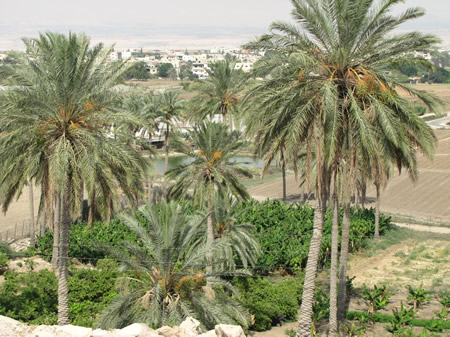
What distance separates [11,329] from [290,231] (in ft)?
61.7

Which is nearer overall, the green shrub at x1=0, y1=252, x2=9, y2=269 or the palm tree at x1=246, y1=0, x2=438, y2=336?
the palm tree at x1=246, y1=0, x2=438, y2=336

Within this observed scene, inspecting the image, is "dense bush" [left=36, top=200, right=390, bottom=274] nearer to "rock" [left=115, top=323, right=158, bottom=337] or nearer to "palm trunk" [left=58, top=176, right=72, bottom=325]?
"palm trunk" [left=58, top=176, right=72, bottom=325]

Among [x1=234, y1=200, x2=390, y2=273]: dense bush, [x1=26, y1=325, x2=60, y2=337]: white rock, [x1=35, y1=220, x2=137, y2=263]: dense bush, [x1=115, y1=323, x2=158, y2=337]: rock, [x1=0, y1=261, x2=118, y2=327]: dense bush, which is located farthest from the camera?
[x1=35, y1=220, x2=137, y2=263]: dense bush

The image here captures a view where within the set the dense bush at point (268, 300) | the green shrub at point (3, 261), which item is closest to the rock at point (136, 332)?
the dense bush at point (268, 300)

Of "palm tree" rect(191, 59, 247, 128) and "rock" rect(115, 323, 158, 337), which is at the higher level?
"palm tree" rect(191, 59, 247, 128)

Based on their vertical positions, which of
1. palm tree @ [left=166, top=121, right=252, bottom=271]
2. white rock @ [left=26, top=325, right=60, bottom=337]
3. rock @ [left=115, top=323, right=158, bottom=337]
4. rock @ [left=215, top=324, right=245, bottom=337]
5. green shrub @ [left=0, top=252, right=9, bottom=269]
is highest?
palm tree @ [left=166, top=121, right=252, bottom=271]

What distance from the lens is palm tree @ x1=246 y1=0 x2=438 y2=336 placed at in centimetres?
1388

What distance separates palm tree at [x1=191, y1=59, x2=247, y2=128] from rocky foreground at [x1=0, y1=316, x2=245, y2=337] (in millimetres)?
18974

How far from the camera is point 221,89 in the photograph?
3012 centimetres

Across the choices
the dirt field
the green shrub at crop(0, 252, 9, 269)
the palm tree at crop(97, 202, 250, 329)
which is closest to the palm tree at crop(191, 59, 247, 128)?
the green shrub at crop(0, 252, 9, 269)

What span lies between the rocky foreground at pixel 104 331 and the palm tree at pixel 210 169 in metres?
7.85

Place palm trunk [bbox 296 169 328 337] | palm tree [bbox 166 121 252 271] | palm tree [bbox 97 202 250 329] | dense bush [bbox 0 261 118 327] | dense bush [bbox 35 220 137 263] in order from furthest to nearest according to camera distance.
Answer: dense bush [bbox 35 220 137 263] < palm tree [bbox 166 121 252 271] < dense bush [bbox 0 261 118 327] < palm trunk [bbox 296 169 328 337] < palm tree [bbox 97 202 250 329]

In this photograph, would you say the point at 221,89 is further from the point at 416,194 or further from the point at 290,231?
the point at 416,194

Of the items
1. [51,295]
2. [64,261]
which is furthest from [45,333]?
[51,295]
